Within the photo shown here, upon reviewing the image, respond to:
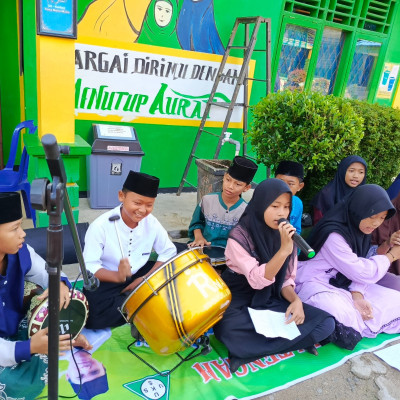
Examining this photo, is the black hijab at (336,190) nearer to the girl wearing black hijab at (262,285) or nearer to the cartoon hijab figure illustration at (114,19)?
the girl wearing black hijab at (262,285)

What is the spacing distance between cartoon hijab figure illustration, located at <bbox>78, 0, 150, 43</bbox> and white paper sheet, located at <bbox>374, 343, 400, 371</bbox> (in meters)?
4.24

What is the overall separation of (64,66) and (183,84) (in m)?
2.29

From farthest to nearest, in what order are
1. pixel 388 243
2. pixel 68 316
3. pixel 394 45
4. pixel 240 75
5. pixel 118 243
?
pixel 394 45 < pixel 240 75 < pixel 388 243 < pixel 118 243 < pixel 68 316

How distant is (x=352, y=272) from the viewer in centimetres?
287

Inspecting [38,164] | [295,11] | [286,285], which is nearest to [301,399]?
[286,285]

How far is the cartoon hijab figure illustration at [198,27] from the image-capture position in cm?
493

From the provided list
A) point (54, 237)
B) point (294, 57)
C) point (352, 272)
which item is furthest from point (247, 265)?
point (294, 57)

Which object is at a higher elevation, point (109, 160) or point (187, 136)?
point (187, 136)

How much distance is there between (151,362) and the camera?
2.42 meters

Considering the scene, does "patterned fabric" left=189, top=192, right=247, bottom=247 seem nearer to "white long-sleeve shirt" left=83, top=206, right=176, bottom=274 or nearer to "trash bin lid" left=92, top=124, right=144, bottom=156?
"white long-sleeve shirt" left=83, top=206, right=176, bottom=274

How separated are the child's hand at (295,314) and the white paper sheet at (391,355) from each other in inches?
29.3

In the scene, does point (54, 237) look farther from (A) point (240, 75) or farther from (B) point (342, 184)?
(A) point (240, 75)

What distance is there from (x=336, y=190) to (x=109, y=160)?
2595 mm

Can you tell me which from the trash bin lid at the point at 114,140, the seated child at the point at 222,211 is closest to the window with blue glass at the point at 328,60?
the trash bin lid at the point at 114,140
